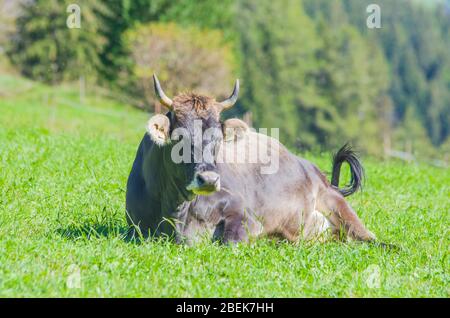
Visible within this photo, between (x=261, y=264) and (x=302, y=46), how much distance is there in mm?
76062

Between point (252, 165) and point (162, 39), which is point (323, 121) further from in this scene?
point (252, 165)

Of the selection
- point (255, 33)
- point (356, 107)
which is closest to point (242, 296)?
point (255, 33)

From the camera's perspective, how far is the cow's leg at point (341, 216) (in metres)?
9.42

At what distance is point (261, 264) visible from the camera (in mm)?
7289

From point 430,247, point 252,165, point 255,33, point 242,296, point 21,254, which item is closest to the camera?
point 242,296

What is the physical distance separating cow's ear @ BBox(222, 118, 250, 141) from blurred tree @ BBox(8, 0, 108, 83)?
40642 mm

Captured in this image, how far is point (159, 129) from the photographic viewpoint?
8133 mm

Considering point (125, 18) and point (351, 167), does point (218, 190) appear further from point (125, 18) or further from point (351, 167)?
point (125, 18)

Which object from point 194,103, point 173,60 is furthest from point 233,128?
point 173,60

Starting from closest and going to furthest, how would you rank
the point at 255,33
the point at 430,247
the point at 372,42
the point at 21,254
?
1. the point at 21,254
2. the point at 430,247
3. the point at 255,33
4. the point at 372,42

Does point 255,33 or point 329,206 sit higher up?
point 255,33

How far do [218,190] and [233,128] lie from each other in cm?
87

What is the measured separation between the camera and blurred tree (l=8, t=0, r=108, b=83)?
48.8m

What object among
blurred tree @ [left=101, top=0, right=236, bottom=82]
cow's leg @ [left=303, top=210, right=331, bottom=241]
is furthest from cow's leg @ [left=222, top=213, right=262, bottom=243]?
blurred tree @ [left=101, top=0, right=236, bottom=82]
